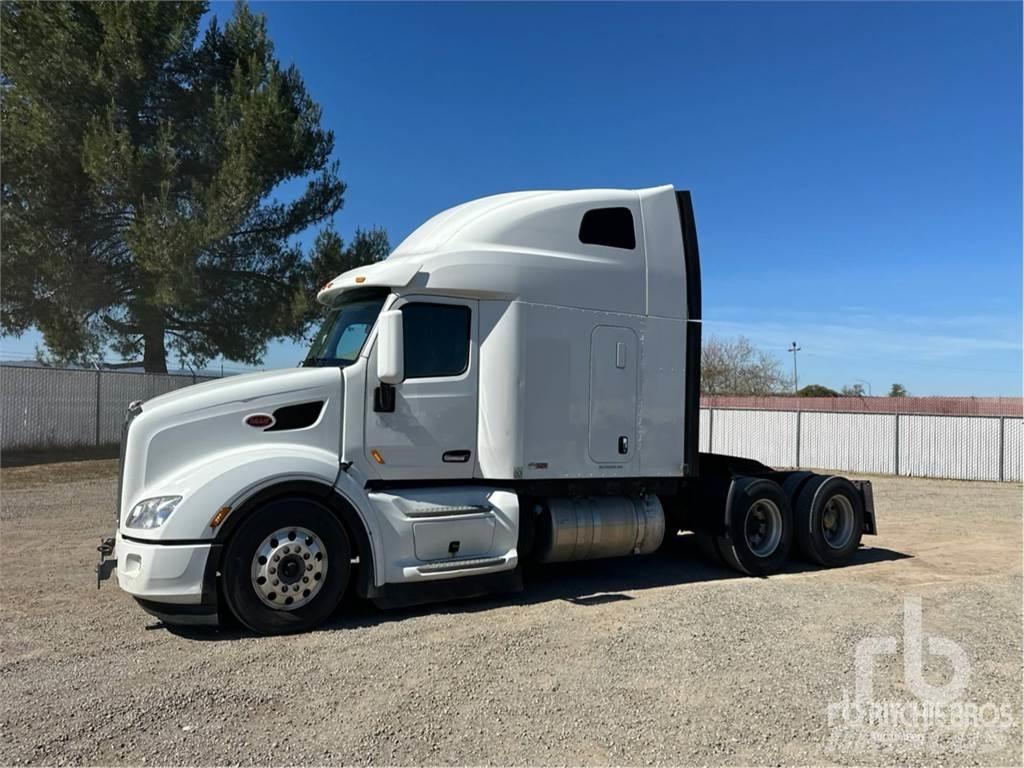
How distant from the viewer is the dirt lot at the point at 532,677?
3996 millimetres

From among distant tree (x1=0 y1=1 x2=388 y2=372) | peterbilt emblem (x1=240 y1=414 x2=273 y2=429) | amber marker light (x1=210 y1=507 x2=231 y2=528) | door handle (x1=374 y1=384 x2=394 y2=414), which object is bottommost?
amber marker light (x1=210 y1=507 x2=231 y2=528)

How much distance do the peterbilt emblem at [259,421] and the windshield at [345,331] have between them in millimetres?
778

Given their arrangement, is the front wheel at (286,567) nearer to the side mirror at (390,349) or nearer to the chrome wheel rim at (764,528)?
the side mirror at (390,349)

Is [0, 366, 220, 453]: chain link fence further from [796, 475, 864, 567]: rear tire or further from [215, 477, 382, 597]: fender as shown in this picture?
[796, 475, 864, 567]: rear tire

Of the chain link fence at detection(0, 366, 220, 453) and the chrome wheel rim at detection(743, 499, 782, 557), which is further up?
the chain link fence at detection(0, 366, 220, 453)

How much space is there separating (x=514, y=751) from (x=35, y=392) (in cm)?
1973

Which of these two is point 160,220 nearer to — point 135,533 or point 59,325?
point 59,325

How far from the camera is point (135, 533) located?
5.69m

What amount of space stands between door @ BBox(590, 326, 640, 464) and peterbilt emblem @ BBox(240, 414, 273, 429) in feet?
9.69

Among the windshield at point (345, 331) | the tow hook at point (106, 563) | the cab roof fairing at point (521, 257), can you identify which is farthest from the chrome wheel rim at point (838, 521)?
the tow hook at point (106, 563)

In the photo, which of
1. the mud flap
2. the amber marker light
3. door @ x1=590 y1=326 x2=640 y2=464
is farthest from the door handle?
the mud flap

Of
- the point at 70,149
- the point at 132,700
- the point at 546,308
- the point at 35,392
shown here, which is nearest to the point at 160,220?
the point at 70,149

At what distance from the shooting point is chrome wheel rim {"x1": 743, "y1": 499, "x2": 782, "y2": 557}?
837 cm

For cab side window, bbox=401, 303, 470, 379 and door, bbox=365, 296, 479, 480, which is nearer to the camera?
door, bbox=365, 296, 479, 480
